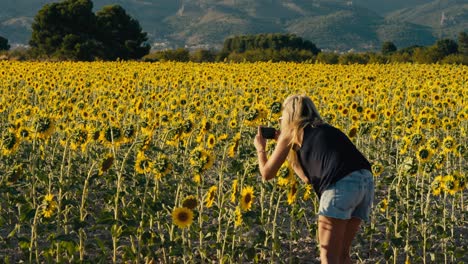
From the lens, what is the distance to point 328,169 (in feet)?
13.6

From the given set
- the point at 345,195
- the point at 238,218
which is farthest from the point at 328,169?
the point at 238,218

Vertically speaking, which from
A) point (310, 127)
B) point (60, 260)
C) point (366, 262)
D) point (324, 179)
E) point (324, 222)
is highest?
point (310, 127)

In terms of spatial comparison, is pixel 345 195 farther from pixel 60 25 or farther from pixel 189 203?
pixel 60 25

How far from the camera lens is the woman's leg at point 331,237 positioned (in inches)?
165

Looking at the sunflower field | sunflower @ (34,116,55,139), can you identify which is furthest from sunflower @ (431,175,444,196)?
sunflower @ (34,116,55,139)

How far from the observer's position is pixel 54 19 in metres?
46.1

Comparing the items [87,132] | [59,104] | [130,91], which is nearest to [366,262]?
[87,132]

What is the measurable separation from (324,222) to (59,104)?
195 inches

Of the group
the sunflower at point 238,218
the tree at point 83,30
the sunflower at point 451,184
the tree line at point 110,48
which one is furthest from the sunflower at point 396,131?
the tree at point 83,30

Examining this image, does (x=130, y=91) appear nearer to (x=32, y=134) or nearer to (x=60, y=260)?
(x=32, y=134)

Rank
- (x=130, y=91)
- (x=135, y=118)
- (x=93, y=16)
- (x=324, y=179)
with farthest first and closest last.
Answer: (x=93, y=16)
(x=130, y=91)
(x=135, y=118)
(x=324, y=179)

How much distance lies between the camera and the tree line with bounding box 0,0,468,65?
3628cm

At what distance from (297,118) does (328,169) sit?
378 mm

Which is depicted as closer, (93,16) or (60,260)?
(60,260)
